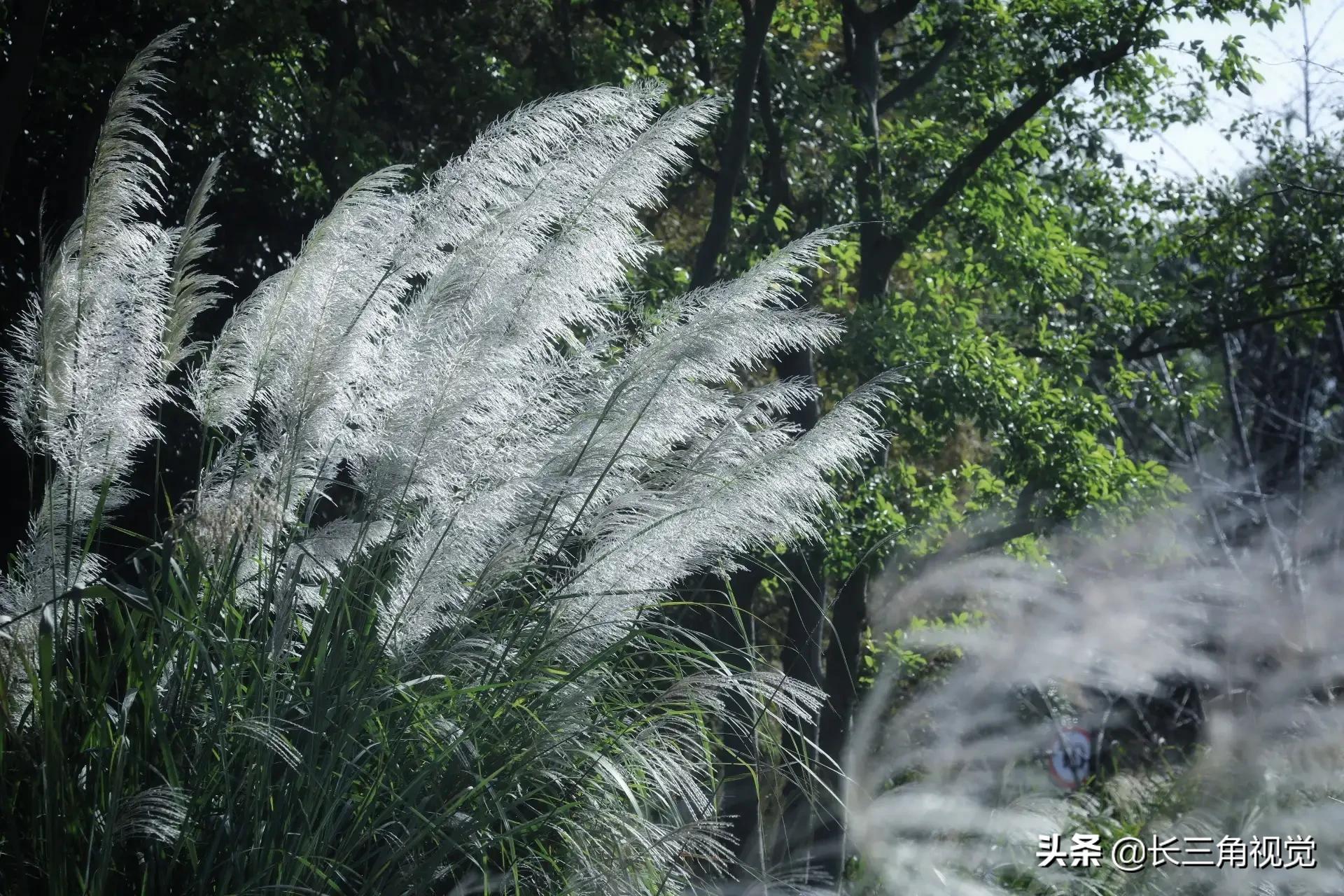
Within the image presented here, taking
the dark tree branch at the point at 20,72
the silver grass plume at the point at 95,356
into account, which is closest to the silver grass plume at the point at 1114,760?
the silver grass plume at the point at 95,356

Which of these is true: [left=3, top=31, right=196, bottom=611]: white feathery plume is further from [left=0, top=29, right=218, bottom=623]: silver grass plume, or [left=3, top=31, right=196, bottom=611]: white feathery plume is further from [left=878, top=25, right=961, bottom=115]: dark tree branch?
[left=878, top=25, right=961, bottom=115]: dark tree branch

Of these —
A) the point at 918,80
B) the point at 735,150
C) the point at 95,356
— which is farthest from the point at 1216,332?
the point at 95,356

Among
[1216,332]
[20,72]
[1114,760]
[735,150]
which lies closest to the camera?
[20,72]

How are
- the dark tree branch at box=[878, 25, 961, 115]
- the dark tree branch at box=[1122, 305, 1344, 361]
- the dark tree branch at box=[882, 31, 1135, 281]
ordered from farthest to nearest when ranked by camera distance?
the dark tree branch at box=[878, 25, 961, 115] < the dark tree branch at box=[1122, 305, 1344, 361] < the dark tree branch at box=[882, 31, 1135, 281]

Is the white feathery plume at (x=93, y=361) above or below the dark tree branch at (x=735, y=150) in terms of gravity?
below

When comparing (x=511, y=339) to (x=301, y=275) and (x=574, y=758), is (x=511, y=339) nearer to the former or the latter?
(x=301, y=275)

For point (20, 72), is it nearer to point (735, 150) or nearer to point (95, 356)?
point (95, 356)

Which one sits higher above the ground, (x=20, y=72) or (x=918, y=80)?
(x=918, y=80)

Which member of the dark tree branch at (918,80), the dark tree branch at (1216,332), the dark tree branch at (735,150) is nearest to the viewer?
the dark tree branch at (735,150)

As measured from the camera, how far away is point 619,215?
2.91 meters

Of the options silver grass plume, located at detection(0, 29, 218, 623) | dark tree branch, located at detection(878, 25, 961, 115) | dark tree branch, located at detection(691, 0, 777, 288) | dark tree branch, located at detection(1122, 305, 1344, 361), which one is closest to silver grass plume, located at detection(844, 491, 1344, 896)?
silver grass plume, located at detection(0, 29, 218, 623)

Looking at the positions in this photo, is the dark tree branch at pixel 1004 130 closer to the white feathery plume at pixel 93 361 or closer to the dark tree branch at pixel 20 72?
the dark tree branch at pixel 20 72

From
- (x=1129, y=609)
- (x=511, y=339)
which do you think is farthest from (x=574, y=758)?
(x=1129, y=609)

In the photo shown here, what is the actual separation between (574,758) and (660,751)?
16 centimetres
